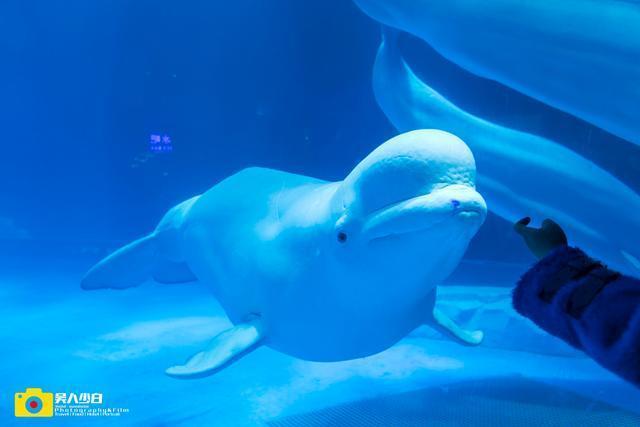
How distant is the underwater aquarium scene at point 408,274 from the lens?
3271mm

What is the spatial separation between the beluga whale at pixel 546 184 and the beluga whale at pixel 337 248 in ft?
5.27

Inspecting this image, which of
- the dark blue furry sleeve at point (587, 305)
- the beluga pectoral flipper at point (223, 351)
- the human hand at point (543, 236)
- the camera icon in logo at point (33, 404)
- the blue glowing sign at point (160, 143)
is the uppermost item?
the blue glowing sign at point (160, 143)

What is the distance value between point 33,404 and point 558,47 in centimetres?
580

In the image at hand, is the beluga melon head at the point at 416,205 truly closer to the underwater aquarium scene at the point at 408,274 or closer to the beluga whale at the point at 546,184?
the underwater aquarium scene at the point at 408,274

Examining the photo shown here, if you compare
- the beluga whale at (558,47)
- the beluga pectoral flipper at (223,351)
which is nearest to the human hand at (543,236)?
the beluga pectoral flipper at (223,351)

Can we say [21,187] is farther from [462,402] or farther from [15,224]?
[462,402]

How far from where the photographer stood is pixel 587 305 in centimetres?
171

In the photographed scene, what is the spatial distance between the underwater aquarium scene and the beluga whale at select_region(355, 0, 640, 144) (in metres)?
0.02

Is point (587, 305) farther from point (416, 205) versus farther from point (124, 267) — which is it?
point (124, 267)

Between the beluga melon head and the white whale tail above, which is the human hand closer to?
the beluga melon head

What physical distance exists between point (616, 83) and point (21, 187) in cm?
1758

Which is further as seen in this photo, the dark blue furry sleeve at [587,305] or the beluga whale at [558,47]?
the beluga whale at [558,47]

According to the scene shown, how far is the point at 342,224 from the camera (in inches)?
142

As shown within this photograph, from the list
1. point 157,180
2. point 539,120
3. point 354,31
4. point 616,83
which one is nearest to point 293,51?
point 354,31
